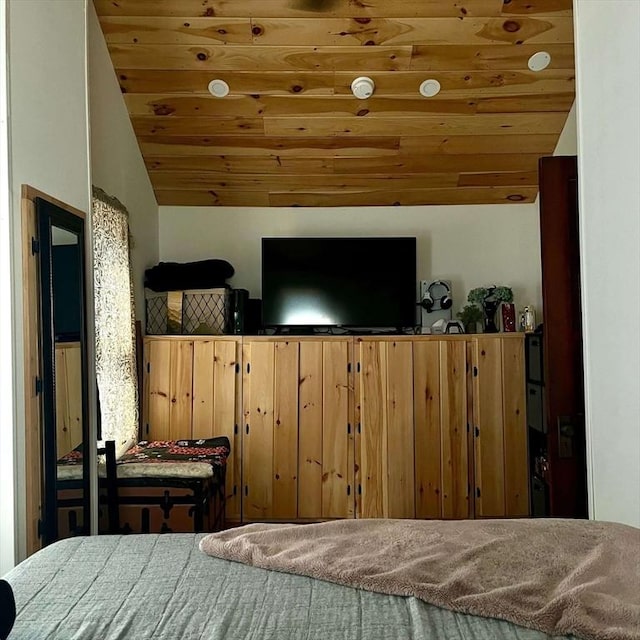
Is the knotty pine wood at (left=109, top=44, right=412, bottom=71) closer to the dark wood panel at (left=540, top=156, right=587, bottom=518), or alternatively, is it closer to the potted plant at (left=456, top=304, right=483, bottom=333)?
the dark wood panel at (left=540, top=156, right=587, bottom=518)

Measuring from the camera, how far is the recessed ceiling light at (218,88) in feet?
11.9

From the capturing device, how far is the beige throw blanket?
1232 millimetres

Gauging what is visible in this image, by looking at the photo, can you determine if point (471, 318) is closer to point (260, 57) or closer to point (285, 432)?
point (285, 432)

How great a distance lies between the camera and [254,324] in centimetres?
439

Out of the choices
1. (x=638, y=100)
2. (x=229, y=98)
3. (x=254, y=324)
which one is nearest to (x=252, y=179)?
(x=229, y=98)

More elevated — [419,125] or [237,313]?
[419,125]

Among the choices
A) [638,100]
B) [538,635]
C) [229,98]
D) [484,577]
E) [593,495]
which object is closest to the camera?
[538,635]

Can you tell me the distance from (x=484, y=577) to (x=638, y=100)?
4.79ft

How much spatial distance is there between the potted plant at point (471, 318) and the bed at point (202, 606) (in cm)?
303

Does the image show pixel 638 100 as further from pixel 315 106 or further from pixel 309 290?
pixel 309 290

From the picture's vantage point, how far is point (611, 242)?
6.94 ft

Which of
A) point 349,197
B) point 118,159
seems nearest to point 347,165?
point 349,197

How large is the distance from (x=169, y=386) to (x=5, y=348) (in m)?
2.01

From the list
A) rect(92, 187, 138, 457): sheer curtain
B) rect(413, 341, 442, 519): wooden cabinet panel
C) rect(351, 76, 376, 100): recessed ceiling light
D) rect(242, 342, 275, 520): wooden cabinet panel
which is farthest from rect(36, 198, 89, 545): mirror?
rect(413, 341, 442, 519): wooden cabinet panel
